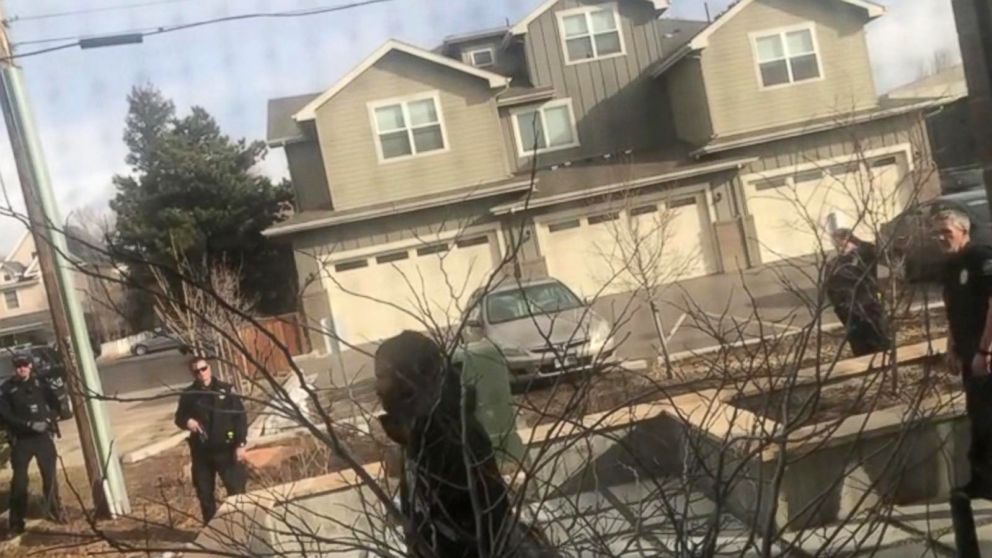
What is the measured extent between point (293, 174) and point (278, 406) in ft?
3.18

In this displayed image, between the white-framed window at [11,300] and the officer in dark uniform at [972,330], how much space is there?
2.11m

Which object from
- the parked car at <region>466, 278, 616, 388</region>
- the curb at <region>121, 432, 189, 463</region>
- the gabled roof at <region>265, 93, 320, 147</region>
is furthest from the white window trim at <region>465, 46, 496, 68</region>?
the curb at <region>121, 432, 189, 463</region>

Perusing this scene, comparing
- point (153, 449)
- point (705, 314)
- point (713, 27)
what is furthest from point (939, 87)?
point (153, 449)

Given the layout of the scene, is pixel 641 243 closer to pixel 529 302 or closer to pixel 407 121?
pixel 407 121

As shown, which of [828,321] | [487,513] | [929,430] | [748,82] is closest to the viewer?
[487,513]

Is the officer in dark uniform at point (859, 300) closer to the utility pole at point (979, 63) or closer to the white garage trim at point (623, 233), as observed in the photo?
the utility pole at point (979, 63)

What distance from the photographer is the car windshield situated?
60.1 inches

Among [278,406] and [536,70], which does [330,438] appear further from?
[536,70]

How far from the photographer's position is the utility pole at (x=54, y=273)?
1918mm

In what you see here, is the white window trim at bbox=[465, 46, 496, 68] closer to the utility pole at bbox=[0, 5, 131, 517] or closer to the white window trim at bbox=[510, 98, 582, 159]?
the white window trim at bbox=[510, 98, 582, 159]

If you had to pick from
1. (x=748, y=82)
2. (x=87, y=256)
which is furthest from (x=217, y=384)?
(x=748, y=82)

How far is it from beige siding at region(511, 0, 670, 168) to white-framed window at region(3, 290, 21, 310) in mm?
1460

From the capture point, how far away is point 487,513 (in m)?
1.16

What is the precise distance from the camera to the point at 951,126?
6.24 ft
